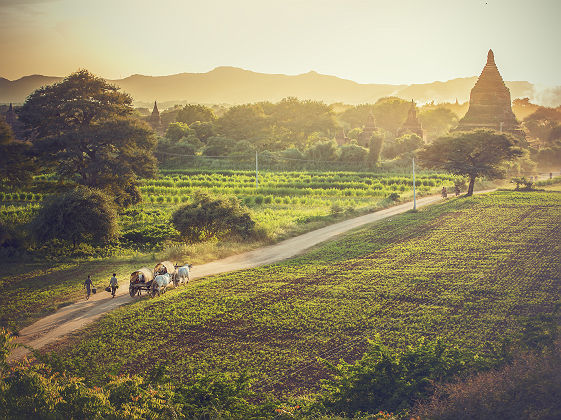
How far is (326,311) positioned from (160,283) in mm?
7046

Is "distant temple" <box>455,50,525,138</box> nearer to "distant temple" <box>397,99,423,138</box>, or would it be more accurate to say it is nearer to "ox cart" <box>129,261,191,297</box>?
"distant temple" <box>397,99,423,138</box>

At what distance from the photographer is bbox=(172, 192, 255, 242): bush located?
33406 mm

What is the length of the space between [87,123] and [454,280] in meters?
28.5

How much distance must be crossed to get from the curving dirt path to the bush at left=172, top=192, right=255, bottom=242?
254cm

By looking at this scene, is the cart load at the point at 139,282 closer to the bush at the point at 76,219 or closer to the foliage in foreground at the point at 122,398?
the foliage in foreground at the point at 122,398

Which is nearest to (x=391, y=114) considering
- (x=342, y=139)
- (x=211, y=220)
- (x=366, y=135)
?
(x=342, y=139)

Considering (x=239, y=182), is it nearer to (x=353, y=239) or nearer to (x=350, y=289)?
(x=353, y=239)

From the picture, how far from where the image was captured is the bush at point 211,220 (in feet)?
110

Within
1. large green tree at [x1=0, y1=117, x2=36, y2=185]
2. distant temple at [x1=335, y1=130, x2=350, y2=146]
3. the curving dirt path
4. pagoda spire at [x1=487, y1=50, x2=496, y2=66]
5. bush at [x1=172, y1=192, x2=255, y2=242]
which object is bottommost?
the curving dirt path

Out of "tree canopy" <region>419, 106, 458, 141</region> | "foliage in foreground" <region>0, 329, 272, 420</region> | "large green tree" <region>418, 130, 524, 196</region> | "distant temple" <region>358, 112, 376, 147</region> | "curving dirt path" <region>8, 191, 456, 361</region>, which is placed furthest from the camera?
"tree canopy" <region>419, 106, 458, 141</region>

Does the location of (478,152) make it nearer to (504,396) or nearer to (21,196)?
(504,396)

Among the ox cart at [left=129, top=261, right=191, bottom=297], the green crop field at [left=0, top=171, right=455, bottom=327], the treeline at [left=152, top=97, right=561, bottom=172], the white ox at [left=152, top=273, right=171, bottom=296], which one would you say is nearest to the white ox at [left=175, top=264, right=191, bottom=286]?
the ox cart at [left=129, top=261, right=191, bottom=297]

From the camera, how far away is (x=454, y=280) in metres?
22.6

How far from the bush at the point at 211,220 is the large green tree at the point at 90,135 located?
21.2ft
